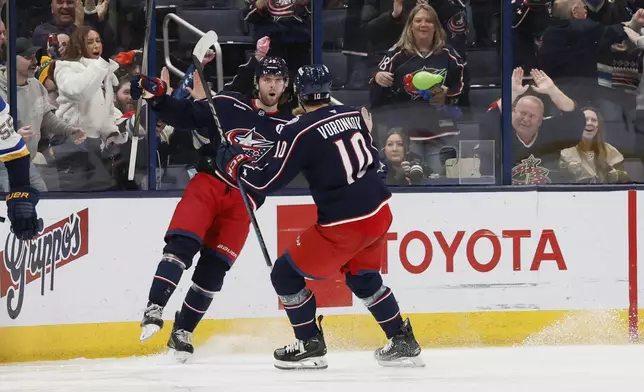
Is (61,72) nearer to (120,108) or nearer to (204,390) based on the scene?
(120,108)

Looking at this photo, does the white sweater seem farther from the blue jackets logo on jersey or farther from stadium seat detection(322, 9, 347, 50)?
stadium seat detection(322, 9, 347, 50)

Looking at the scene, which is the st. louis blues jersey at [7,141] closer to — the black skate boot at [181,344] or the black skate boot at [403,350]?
the black skate boot at [181,344]

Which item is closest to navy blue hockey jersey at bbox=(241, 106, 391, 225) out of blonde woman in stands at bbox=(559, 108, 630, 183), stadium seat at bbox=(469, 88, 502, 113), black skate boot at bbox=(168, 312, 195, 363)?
black skate boot at bbox=(168, 312, 195, 363)

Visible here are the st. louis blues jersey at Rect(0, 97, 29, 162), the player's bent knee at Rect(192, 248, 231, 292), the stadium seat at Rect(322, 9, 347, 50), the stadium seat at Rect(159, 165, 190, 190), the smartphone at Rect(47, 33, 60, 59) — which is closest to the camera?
the st. louis blues jersey at Rect(0, 97, 29, 162)

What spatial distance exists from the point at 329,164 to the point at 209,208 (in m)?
0.69

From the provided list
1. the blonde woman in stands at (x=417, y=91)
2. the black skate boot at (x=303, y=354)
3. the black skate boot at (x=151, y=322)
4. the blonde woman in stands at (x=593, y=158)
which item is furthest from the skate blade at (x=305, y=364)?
the blonde woman in stands at (x=593, y=158)

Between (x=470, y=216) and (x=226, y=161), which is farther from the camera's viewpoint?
(x=470, y=216)

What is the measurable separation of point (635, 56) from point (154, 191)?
2.50 metres

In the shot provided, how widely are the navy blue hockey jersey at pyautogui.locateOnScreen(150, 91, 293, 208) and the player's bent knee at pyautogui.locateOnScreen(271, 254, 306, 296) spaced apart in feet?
1.23

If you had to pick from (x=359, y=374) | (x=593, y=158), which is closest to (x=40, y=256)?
(x=359, y=374)

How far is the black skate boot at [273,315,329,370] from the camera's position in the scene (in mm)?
5148

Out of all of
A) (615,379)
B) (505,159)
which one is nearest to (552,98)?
(505,159)

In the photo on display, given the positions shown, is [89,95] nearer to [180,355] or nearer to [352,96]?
[352,96]

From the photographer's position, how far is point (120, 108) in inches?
235
